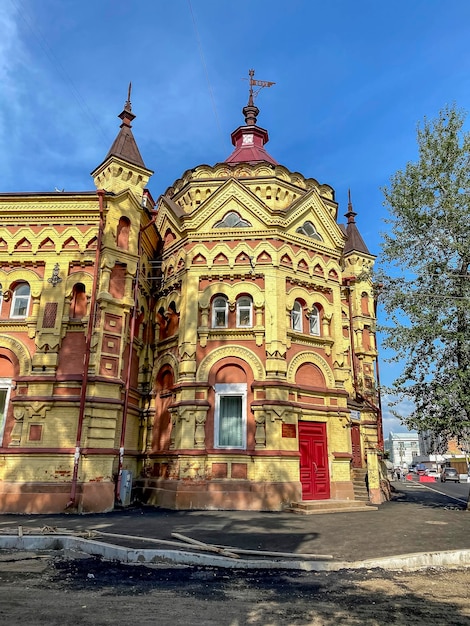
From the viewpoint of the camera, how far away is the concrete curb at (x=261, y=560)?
Answer: 819cm

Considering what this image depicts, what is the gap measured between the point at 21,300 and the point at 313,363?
38.9ft

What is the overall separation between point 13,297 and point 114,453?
23.8 ft

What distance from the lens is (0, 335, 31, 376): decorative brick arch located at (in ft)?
53.9

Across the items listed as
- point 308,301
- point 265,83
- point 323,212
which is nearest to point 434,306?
point 308,301

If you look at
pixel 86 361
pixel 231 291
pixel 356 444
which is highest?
pixel 231 291

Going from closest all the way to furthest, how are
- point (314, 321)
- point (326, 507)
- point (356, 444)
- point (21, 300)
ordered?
point (326, 507), point (21, 300), point (314, 321), point (356, 444)

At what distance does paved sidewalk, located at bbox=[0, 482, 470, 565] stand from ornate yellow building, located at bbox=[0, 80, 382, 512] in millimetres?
1656

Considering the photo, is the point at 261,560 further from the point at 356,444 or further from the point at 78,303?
the point at 356,444

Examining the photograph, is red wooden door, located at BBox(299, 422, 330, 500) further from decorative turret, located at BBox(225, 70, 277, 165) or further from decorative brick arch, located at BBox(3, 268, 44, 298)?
decorative turret, located at BBox(225, 70, 277, 165)

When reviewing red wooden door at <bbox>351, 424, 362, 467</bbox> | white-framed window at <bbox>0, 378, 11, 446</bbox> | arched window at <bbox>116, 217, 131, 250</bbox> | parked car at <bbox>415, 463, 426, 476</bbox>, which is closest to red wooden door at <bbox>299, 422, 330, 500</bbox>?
red wooden door at <bbox>351, 424, 362, 467</bbox>

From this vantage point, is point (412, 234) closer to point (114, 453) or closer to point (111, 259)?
point (111, 259)

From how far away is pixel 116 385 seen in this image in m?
16.5

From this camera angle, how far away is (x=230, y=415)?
1734 centimetres

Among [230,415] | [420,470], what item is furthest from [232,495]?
[420,470]
